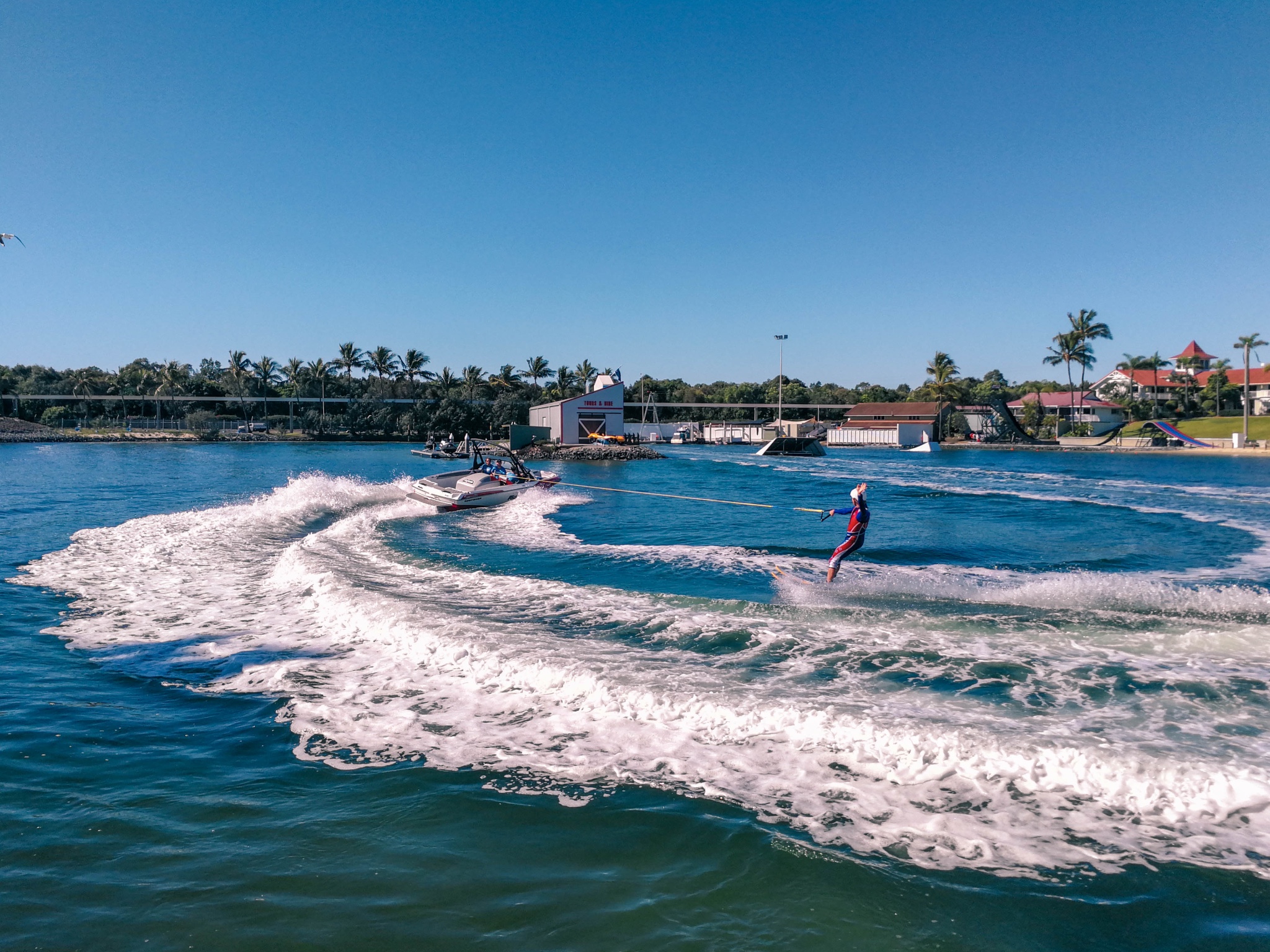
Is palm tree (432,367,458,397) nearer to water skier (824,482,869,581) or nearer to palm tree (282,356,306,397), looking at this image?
palm tree (282,356,306,397)

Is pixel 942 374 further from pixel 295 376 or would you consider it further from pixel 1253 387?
pixel 295 376

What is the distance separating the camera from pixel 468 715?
6.84 meters

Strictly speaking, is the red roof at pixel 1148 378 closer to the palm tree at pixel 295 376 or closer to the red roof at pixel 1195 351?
the red roof at pixel 1195 351

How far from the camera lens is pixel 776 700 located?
6.83 metres

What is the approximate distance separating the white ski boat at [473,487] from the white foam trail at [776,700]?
39.2 feet

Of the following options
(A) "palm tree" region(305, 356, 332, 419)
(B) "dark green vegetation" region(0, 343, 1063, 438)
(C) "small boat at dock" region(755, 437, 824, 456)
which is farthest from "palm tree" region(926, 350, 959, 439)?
(A) "palm tree" region(305, 356, 332, 419)

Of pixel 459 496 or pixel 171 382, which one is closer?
pixel 459 496

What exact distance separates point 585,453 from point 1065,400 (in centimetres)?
8535

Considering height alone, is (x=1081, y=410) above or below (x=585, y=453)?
above

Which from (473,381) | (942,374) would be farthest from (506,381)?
(942,374)

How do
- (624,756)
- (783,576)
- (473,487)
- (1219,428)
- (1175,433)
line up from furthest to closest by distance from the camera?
(1219,428) → (1175,433) → (473,487) → (783,576) → (624,756)

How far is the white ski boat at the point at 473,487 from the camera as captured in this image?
961 inches

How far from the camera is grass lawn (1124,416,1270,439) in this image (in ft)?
245

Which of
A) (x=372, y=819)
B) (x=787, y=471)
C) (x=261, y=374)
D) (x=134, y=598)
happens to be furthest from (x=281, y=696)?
(x=261, y=374)
